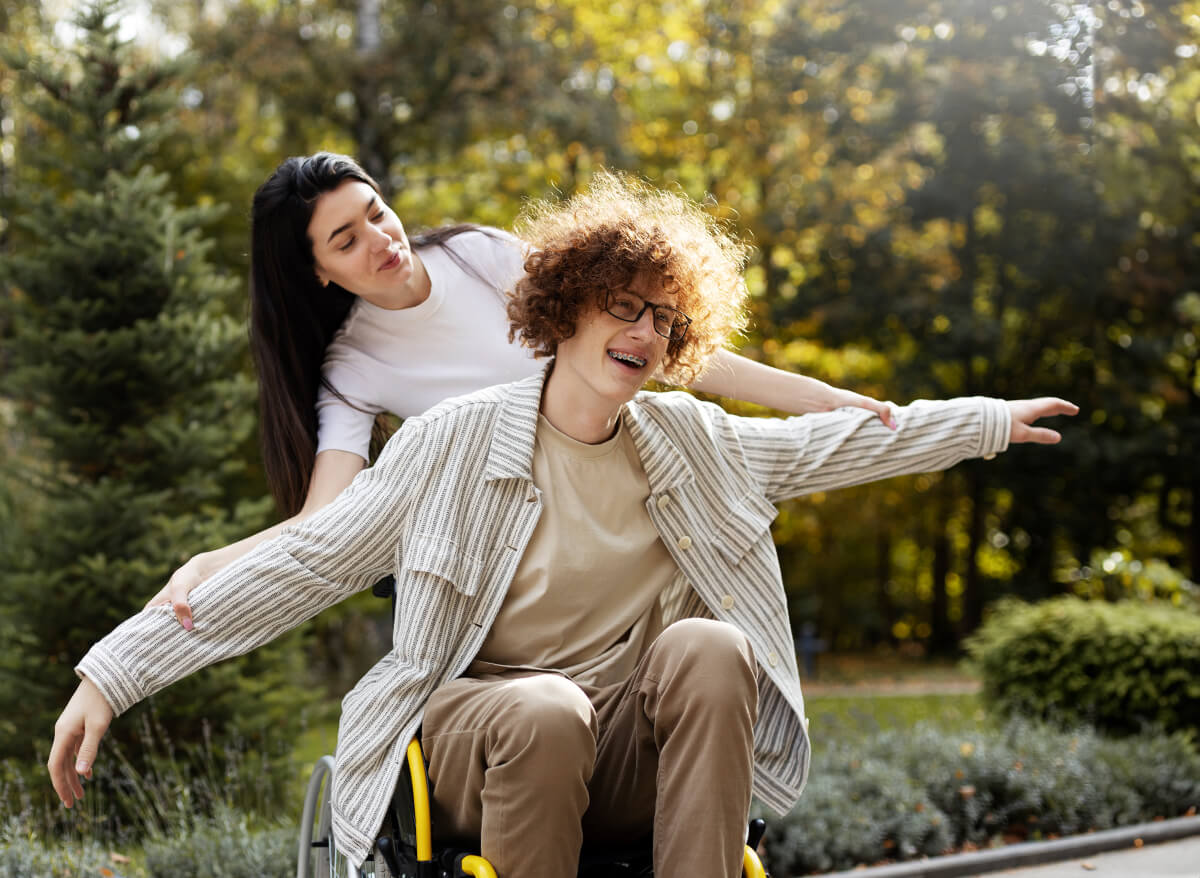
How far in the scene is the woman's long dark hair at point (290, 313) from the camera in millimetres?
2814

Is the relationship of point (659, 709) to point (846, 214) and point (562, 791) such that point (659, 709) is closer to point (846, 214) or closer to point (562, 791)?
point (562, 791)

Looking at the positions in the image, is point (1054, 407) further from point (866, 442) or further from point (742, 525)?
point (742, 525)

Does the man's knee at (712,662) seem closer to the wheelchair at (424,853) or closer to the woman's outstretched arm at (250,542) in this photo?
the wheelchair at (424,853)

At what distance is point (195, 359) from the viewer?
18.4 feet

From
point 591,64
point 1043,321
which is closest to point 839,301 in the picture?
point 1043,321

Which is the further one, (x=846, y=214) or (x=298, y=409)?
(x=846, y=214)

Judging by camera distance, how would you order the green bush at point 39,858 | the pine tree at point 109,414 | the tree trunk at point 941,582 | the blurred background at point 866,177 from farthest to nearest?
the tree trunk at point 941,582
the blurred background at point 866,177
the pine tree at point 109,414
the green bush at point 39,858

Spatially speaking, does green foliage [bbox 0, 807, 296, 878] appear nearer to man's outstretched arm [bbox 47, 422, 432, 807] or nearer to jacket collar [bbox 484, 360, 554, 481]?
man's outstretched arm [bbox 47, 422, 432, 807]

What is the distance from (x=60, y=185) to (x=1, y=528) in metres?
3.74

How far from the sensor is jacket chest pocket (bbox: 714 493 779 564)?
246cm

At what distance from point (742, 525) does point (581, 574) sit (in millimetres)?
367

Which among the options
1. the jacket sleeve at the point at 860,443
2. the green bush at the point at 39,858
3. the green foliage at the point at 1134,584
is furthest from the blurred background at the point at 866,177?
the jacket sleeve at the point at 860,443

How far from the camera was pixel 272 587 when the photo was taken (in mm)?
2250

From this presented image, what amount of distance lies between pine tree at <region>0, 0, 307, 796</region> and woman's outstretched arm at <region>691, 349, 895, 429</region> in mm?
3333
